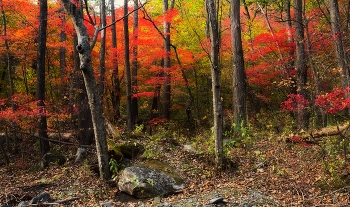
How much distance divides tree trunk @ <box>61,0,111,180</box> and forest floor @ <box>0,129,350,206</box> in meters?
0.67

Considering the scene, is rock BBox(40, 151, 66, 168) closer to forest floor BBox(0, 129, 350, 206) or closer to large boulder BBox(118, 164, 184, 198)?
forest floor BBox(0, 129, 350, 206)

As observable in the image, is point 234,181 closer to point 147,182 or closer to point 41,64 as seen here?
point 147,182

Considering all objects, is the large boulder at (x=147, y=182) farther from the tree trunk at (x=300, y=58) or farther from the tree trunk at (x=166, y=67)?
the tree trunk at (x=166, y=67)

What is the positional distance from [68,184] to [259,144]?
5.82m

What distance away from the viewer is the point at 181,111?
1777cm

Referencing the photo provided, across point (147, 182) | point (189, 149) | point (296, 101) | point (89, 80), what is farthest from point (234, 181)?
point (89, 80)

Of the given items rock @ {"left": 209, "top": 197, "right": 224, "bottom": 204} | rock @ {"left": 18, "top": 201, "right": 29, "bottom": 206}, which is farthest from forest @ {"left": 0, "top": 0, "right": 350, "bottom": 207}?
rock @ {"left": 18, "top": 201, "right": 29, "bottom": 206}

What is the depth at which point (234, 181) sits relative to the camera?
6734mm

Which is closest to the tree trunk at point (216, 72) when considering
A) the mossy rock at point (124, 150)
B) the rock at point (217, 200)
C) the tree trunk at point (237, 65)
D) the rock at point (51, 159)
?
the rock at point (217, 200)

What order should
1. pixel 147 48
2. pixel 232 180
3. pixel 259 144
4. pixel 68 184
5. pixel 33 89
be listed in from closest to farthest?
pixel 232 180, pixel 68 184, pixel 259 144, pixel 147 48, pixel 33 89

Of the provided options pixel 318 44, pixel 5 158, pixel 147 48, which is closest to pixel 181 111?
pixel 147 48

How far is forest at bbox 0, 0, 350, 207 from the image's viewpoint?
21.5 ft

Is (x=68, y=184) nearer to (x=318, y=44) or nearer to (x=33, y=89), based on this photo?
(x=33, y=89)

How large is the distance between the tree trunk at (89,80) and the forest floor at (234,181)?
0.67m
